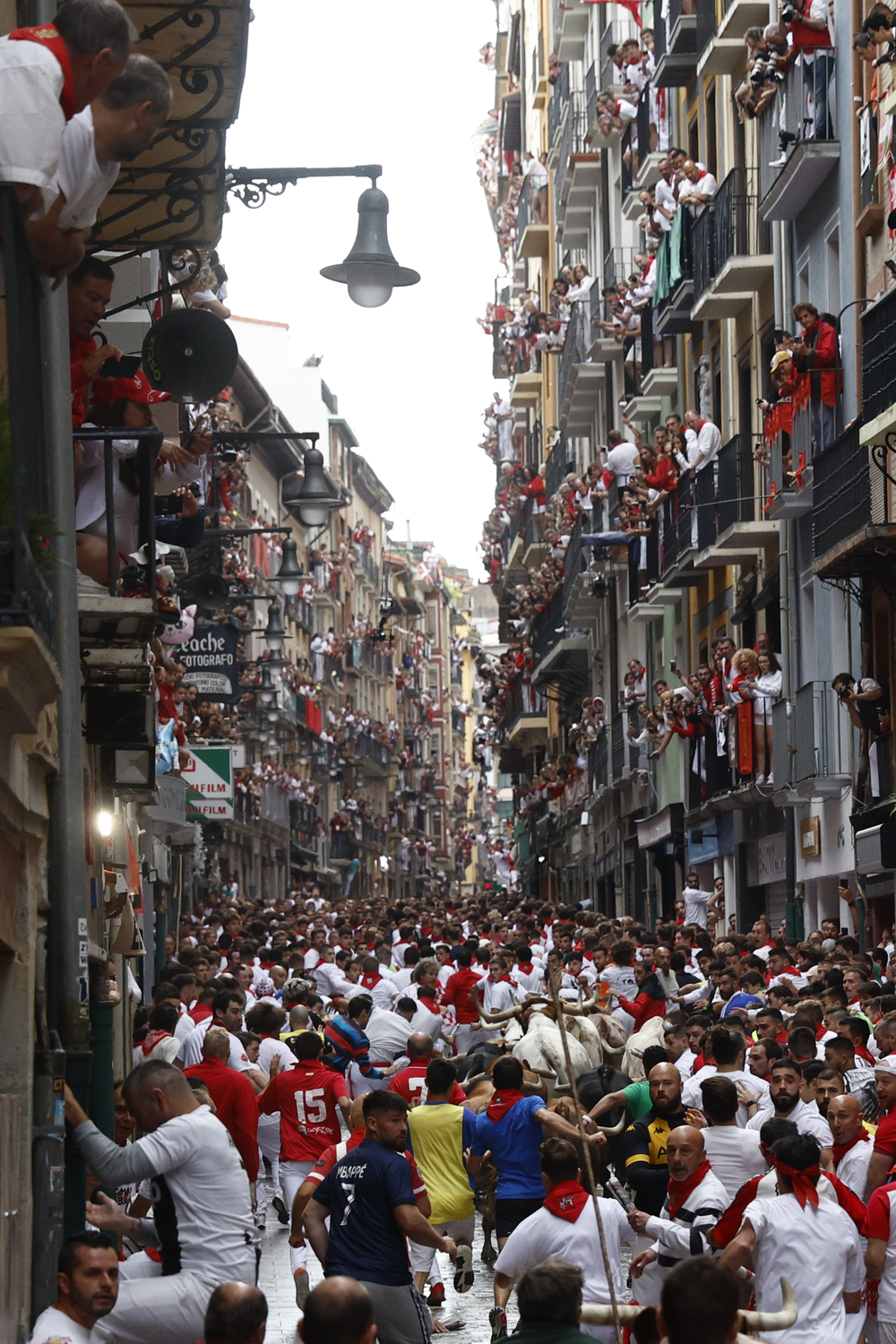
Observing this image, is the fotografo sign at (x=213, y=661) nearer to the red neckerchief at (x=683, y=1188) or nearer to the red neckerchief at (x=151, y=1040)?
the red neckerchief at (x=151, y=1040)

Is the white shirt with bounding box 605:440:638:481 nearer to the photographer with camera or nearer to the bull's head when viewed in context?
the photographer with camera

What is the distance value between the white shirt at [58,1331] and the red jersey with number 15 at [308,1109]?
22.1 feet

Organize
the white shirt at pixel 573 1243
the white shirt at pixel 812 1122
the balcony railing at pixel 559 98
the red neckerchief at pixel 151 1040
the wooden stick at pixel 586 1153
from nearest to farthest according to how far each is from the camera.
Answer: the wooden stick at pixel 586 1153 → the white shirt at pixel 573 1243 → the white shirt at pixel 812 1122 → the red neckerchief at pixel 151 1040 → the balcony railing at pixel 559 98

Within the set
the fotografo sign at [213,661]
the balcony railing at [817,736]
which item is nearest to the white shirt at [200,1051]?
the balcony railing at [817,736]

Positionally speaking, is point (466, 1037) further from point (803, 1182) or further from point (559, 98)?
point (559, 98)

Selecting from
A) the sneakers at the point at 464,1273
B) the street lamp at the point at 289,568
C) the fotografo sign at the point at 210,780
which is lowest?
the sneakers at the point at 464,1273

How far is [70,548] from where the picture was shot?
8.17 meters

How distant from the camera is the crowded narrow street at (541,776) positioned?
7.78 meters

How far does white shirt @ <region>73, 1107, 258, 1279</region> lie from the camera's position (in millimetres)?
7840

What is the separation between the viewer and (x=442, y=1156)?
12320 millimetres

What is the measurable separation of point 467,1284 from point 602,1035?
12.4 feet

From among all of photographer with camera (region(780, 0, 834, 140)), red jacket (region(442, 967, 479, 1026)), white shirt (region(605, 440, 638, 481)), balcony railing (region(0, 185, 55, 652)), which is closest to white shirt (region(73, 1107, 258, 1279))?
balcony railing (region(0, 185, 55, 652))

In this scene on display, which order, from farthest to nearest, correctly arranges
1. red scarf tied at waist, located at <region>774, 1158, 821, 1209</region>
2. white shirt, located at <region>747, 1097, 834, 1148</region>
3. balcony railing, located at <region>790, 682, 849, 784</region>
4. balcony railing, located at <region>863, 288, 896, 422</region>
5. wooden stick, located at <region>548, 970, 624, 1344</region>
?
balcony railing, located at <region>790, 682, 849, 784</region> → balcony railing, located at <region>863, 288, 896, 422</region> → white shirt, located at <region>747, 1097, 834, 1148</region> → red scarf tied at waist, located at <region>774, 1158, 821, 1209</region> → wooden stick, located at <region>548, 970, 624, 1344</region>

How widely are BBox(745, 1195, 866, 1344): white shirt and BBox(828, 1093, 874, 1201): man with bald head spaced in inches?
48.4
